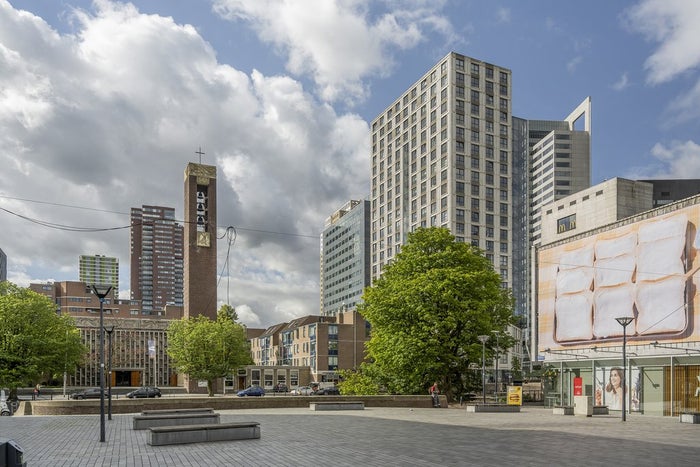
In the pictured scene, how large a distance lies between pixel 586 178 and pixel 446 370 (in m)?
143

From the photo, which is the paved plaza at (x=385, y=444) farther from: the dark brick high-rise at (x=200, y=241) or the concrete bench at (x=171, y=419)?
the dark brick high-rise at (x=200, y=241)

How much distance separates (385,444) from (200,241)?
208 feet

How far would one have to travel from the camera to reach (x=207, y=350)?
61.9m

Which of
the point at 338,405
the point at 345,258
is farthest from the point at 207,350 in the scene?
the point at 345,258

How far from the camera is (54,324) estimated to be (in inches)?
2095

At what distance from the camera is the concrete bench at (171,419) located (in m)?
22.3

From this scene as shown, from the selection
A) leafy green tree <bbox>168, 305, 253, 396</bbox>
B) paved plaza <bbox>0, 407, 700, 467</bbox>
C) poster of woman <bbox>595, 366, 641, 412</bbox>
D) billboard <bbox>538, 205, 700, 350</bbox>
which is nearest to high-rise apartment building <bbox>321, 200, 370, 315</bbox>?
leafy green tree <bbox>168, 305, 253, 396</bbox>

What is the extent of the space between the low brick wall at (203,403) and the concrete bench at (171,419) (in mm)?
8519

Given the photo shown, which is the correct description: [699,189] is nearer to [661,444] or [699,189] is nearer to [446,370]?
[446,370]

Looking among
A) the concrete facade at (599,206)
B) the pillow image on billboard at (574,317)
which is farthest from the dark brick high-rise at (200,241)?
the pillow image on billboard at (574,317)

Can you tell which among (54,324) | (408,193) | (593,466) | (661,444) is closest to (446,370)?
(661,444)

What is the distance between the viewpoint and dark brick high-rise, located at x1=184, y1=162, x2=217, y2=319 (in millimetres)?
76812

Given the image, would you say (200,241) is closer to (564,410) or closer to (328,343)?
(328,343)

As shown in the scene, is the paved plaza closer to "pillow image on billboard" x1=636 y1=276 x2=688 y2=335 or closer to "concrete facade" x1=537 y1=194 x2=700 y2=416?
"concrete facade" x1=537 y1=194 x2=700 y2=416
